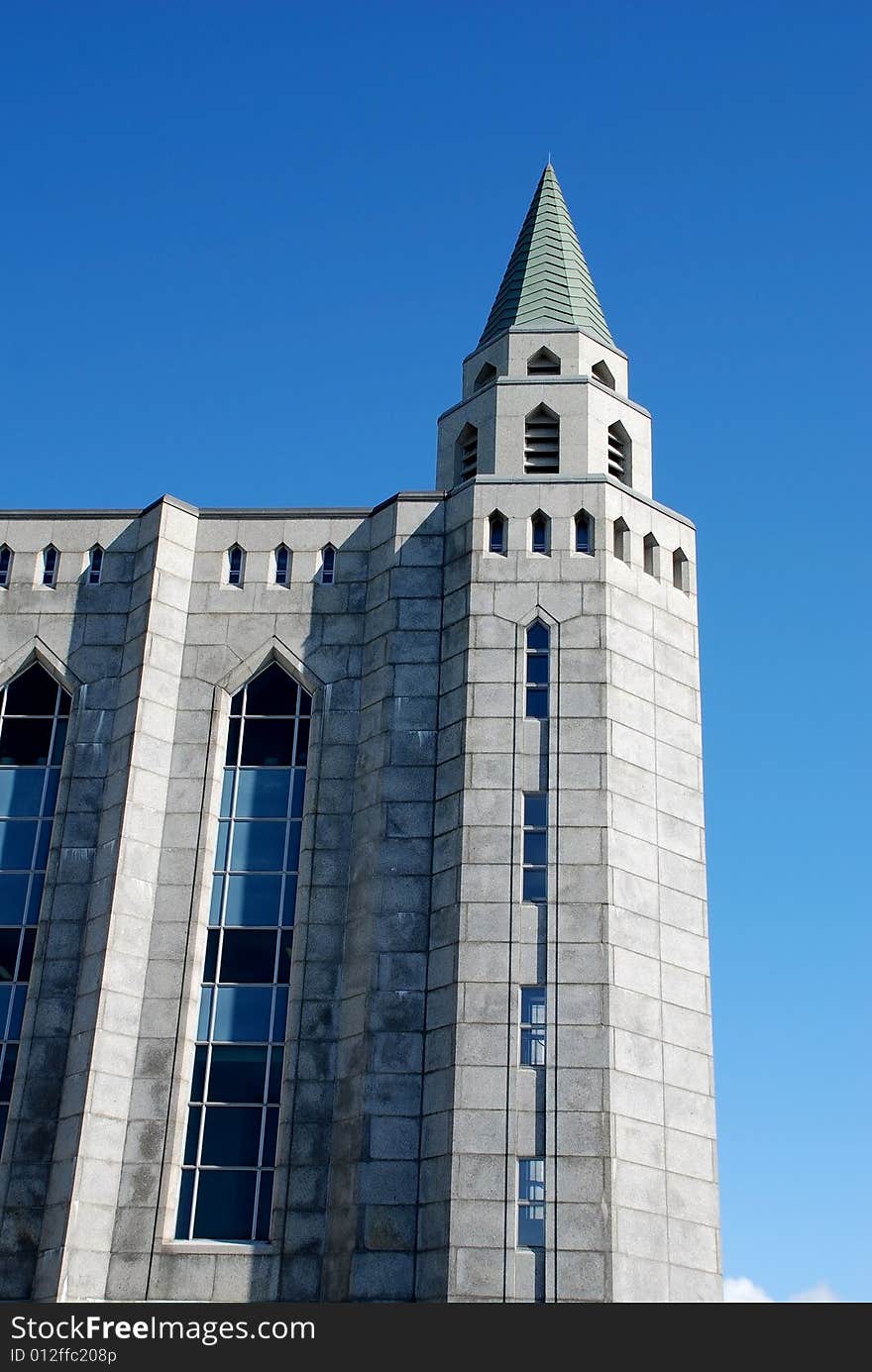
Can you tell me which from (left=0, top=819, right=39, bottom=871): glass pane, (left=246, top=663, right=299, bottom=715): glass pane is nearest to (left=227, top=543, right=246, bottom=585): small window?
(left=246, top=663, right=299, bottom=715): glass pane

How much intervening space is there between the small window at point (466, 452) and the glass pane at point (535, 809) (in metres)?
10.5

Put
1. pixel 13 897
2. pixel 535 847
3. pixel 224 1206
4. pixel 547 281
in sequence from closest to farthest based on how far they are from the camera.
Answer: pixel 224 1206
pixel 535 847
pixel 13 897
pixel 547 281

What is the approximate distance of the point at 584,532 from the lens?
4209cm

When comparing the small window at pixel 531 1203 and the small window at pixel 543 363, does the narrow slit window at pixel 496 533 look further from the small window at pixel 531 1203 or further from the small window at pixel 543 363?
the small window at pixel 531 1203

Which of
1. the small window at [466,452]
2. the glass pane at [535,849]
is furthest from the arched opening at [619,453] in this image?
the glass pane at [535,849]

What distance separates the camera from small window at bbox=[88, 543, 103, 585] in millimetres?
44500

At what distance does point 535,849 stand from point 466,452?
12581 millimetres

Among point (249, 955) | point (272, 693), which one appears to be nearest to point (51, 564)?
point (272, 693)

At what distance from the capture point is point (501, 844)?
38.1 meters

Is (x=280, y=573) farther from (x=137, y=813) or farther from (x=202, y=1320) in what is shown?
(x=202, y=1320)

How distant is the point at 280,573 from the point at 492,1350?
2061 cm

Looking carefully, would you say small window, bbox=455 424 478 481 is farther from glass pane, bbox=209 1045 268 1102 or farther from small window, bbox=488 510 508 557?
glass pane, bbox=209 1045 268 1102

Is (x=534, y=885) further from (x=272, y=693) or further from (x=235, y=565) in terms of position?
(x=235, y=565)

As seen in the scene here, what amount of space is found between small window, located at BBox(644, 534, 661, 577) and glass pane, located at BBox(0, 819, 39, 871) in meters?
16.0
